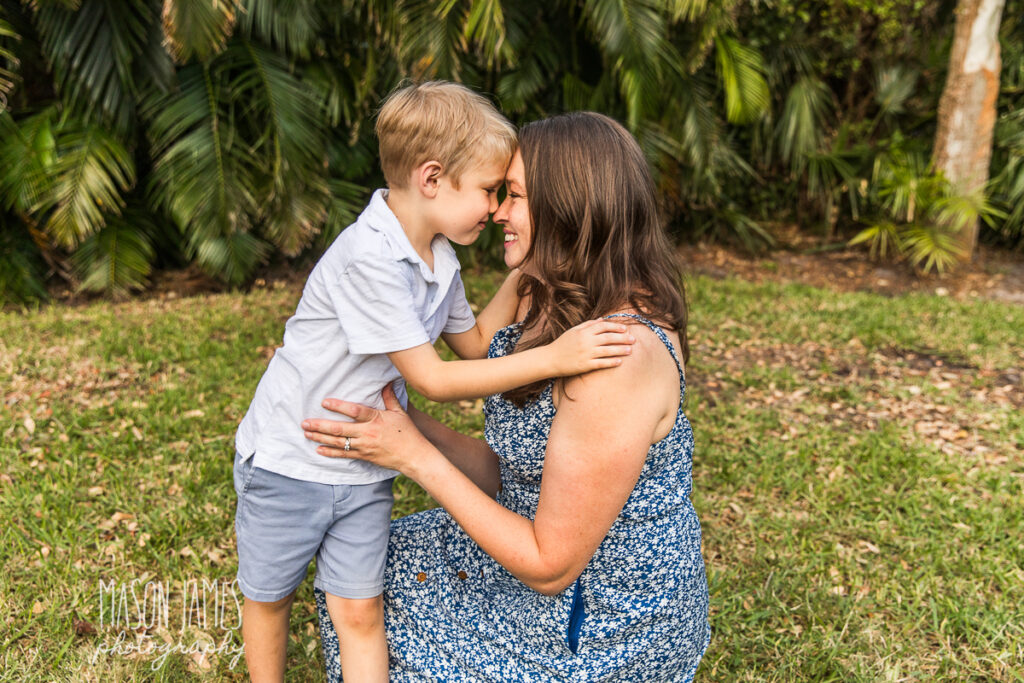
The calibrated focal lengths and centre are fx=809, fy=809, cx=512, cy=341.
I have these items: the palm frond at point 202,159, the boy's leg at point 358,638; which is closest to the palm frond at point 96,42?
the palm frond at point 202,159

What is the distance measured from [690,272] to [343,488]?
6757 mm

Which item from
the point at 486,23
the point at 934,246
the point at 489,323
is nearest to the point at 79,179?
the point at 486,23

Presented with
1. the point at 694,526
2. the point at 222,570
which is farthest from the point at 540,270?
the point at 222,570

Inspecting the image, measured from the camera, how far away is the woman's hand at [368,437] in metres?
2.03

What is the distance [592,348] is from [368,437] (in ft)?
2.14

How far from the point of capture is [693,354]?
19.2 ft

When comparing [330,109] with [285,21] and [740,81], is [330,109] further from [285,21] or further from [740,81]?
[740,81]

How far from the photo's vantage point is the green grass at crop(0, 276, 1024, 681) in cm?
288

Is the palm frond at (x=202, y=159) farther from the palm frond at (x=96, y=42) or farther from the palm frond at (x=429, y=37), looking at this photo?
the palm frond at (x=429, y=37)

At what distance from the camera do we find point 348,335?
2018 millimetres

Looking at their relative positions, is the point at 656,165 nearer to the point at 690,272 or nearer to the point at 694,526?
the point at 690,272

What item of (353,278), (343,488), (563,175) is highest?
(563,175)

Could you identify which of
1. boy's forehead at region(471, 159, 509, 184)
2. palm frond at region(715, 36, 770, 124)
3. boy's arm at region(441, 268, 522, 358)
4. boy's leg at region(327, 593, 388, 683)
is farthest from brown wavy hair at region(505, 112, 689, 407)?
palm frond at region(715, 36, 770, 124)

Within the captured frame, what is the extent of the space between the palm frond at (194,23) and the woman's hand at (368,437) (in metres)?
4.54
